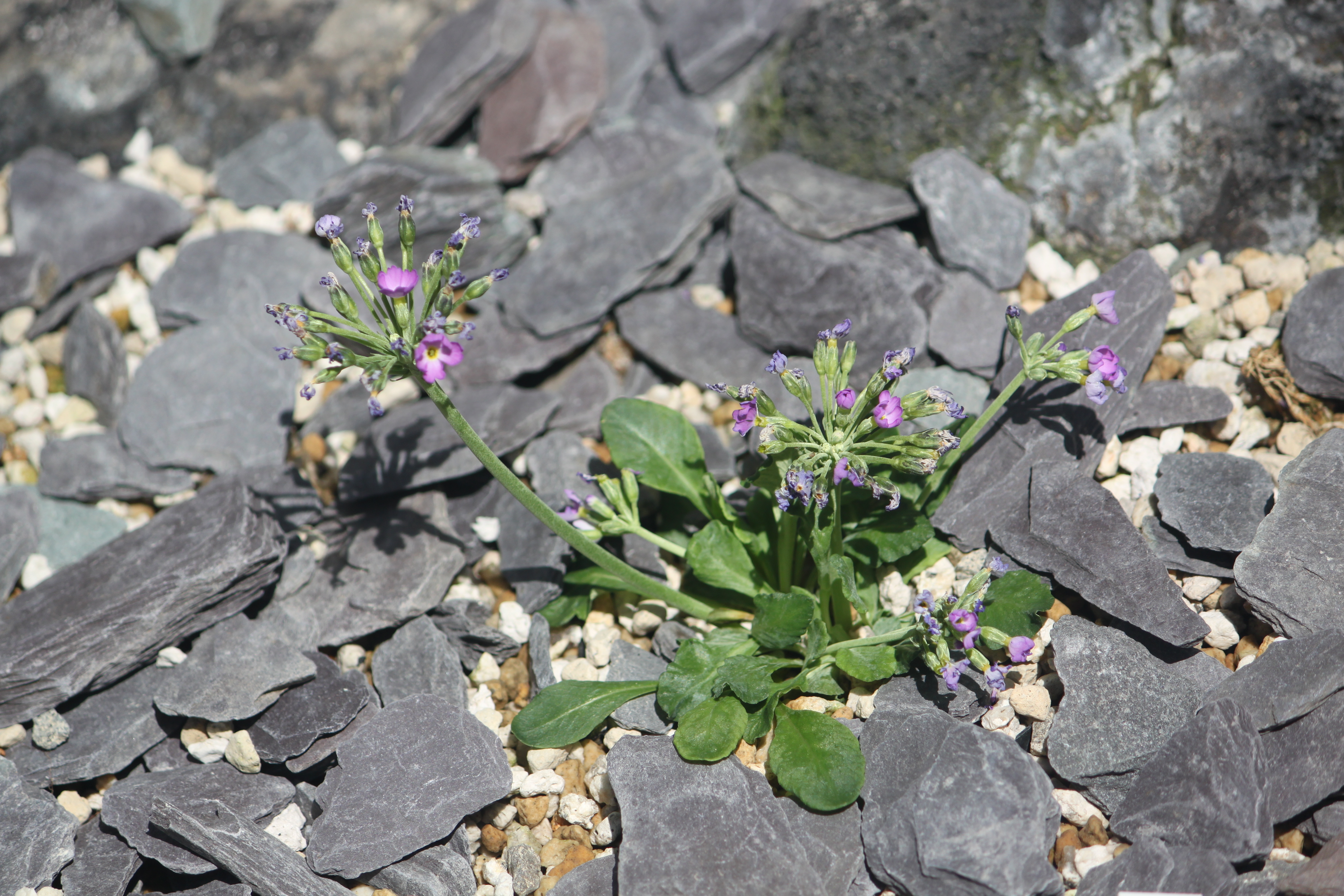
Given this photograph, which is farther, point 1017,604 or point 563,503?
point 563,503

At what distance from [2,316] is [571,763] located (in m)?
5.29

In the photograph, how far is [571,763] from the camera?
14.0 ft

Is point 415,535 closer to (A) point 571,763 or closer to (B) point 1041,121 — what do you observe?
(A) point 571,763

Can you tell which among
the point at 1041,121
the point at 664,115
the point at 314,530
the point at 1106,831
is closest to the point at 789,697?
the point at 1106,831

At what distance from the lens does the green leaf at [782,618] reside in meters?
3.93

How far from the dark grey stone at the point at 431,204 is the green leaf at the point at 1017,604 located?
3828 millimetres

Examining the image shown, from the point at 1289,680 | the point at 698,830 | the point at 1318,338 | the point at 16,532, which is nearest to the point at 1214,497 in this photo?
the point at 1289,680

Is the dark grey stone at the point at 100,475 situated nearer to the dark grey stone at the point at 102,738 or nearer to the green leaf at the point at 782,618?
the dark grey stone at the point at 102,738

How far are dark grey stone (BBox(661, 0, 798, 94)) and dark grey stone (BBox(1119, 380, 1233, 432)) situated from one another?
149 inches

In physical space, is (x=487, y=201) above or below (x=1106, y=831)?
above

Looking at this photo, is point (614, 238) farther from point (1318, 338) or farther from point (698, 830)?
point (1318, 338)

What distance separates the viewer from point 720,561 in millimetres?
4359

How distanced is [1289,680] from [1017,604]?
97 cm

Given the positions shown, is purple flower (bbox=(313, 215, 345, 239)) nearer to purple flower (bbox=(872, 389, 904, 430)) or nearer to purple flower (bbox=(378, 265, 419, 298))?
purple flower (bbox=(378, 265, 419, 298))
